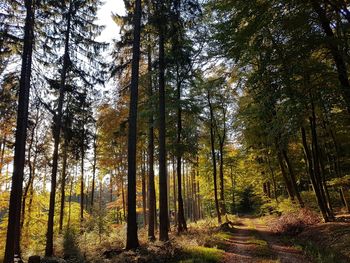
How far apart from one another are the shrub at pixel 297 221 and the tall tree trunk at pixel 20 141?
12669 mm

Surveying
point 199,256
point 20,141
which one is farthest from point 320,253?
point 20,141

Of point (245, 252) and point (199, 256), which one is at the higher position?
point (199, 256)

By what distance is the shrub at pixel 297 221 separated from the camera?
1493 cm

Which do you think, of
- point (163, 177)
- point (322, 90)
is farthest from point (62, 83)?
point (322, 90)

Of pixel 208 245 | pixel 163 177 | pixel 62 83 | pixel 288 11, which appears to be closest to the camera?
pixel 288 11

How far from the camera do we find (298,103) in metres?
9.21

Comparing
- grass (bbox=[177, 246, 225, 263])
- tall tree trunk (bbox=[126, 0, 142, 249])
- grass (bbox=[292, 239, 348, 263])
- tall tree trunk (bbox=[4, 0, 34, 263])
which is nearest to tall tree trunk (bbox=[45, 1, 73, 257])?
tall tree trunk (bbox=[4, 0, 34, 263])

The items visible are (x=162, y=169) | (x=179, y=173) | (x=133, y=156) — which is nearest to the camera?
(x=133, y=156)

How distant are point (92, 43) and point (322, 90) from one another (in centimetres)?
1144

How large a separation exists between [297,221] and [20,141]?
44.9 feet

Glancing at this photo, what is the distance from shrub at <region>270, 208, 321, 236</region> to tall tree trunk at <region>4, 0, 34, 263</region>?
12.7 m

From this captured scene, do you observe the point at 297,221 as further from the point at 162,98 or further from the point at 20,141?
the point at 20,141

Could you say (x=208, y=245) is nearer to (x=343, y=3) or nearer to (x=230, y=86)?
(x=343, y=3)

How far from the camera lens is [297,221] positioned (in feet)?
50.9
